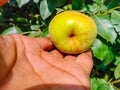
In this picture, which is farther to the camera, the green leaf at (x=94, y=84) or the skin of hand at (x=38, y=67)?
→ the green leaf at (x=94, y=84)

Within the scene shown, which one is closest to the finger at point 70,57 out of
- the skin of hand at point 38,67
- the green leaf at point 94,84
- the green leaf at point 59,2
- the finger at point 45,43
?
the skin of hand at point 38,67

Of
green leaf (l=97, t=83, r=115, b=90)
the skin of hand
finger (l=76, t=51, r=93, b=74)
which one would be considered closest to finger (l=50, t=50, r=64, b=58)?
the skin of hand

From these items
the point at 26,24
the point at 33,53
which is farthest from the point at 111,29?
the point at 26,24

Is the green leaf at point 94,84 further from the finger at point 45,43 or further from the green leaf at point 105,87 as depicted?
the finger at point 45,43

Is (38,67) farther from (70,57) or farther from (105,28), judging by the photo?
(105,28)

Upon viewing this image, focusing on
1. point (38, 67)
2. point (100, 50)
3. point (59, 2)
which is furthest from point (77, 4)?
point (38, 67)

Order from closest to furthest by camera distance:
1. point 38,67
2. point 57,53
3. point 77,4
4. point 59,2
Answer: point 38,67 → point 57,53 → point 77,4 → point 59,2

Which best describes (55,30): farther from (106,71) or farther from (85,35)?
(106,71)
